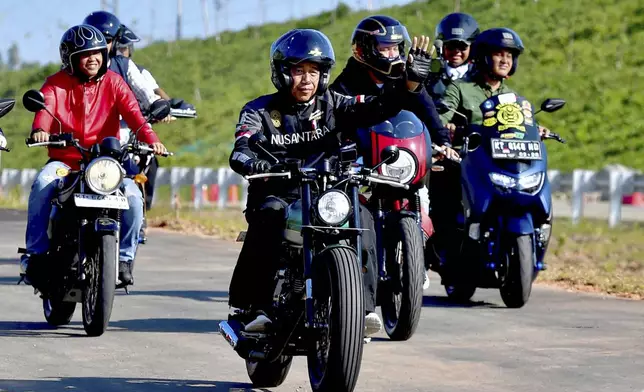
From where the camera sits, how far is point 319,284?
20.5 feet

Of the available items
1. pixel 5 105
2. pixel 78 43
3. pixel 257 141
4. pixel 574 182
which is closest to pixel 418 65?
pixel 257 141

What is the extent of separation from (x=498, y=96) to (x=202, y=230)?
932 cm

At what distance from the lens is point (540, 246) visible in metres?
11.1

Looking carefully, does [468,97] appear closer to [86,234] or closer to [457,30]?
[457,30]

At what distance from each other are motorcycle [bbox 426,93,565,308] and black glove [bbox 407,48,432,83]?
12.4 feet

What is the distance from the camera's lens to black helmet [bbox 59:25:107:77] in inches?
382

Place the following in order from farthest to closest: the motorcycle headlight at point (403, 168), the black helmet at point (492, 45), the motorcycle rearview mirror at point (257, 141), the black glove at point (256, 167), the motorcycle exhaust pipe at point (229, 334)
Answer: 1. the black helmet at point (492, 45)
2. the motorcycle headlight at point (403, 168)
3. the motorcycle rearview mirror at point (257, 141)
4. the motorcycle exhaust pipe at point (229, 334)
5. the black glove at point (256, 167)

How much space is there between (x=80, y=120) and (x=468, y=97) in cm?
320

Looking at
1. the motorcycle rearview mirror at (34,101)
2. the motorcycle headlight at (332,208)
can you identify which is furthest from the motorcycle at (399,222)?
the motorcycle headlight at (332,208)

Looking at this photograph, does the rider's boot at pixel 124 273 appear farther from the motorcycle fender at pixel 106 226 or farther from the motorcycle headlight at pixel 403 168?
the motorcycle headlight at pixel 403 168

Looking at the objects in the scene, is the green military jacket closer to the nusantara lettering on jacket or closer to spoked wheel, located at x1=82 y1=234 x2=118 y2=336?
spoked wheel, located at x1=82 y1=234 x2=118 y2=336

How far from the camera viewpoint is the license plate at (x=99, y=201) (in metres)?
9.02

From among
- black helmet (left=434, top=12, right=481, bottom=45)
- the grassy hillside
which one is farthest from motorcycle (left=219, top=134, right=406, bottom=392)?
the grassy hillside

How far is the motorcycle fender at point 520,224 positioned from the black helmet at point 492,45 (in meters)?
1.33
